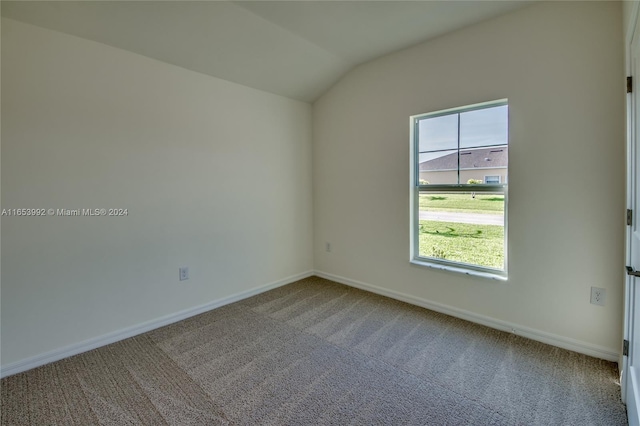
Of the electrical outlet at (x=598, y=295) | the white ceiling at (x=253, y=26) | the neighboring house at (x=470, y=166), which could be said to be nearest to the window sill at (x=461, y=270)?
the electrical outlet at (x=598, y=295)

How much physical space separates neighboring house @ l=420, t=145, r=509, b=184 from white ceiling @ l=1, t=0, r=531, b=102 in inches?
42.3

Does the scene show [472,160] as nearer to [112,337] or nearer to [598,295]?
[598,295]

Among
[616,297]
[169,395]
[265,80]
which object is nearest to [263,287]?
[169,395]

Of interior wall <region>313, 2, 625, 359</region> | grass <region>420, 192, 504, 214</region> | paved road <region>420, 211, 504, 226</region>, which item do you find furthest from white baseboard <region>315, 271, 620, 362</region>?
grass <region>420, 192, 504, 214</region>

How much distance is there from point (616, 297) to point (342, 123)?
9.28ft

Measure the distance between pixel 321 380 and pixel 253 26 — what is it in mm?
2743

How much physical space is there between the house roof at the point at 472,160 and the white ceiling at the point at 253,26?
1.06 meters

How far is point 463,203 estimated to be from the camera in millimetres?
2721

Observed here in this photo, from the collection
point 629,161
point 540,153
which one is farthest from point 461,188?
point 629,161

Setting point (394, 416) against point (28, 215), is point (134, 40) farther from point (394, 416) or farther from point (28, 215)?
point (394, 416)

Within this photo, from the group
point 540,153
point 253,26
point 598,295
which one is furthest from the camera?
point 253,26

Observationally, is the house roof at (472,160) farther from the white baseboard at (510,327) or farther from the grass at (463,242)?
the white baseboard at (510,327)

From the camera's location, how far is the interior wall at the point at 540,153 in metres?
1.97

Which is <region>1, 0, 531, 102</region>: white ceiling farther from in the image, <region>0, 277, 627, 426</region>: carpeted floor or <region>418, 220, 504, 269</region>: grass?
<region>0, 277, 627, 426</region>: carpeted floor
